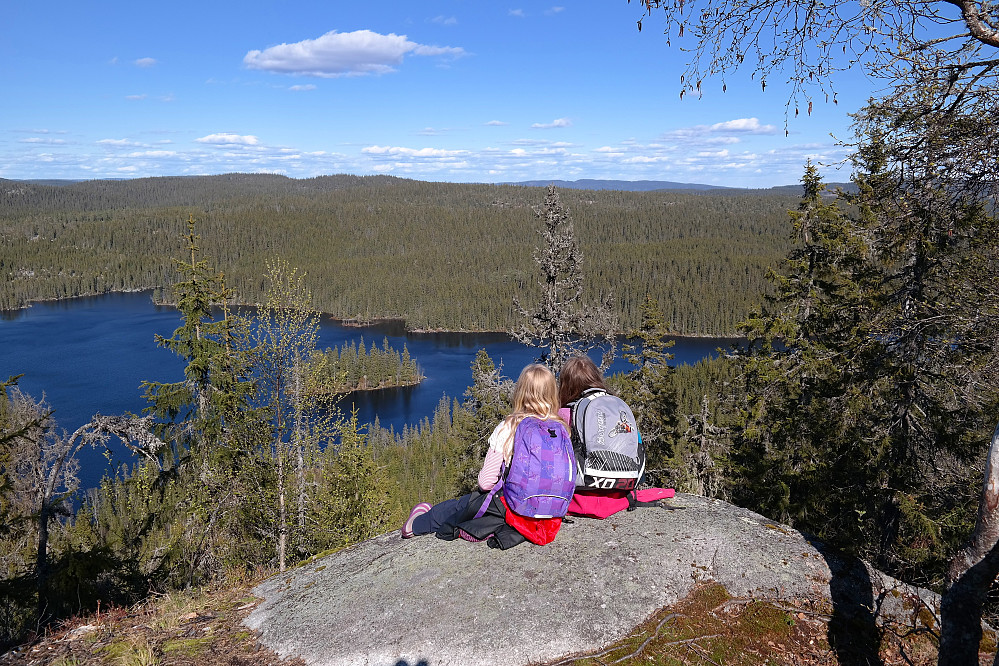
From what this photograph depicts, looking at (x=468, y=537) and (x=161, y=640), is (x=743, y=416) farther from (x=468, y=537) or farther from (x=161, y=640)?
(x=161, y=640)

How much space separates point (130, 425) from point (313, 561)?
14.5ft

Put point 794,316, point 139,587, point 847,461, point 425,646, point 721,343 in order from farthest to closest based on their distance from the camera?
point 721,343 < point 794,316 < point 139,587 < point 847,461 < point 425,646

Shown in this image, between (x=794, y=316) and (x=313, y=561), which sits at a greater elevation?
(x=794, y=316)

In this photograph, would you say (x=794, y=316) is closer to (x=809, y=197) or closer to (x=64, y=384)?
(x=809, y=197)

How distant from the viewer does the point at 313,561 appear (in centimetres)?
570

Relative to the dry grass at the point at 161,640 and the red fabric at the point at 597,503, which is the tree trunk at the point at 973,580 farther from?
the dry grass at the point at 161,640

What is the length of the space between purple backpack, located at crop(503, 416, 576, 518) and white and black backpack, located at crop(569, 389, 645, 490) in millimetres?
227

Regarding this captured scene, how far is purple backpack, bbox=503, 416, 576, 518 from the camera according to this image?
472 cm

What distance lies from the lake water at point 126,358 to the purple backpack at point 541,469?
40.4m

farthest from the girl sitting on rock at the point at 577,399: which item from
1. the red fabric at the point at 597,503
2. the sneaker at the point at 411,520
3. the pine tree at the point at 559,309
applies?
the pine tree at the point at 559,309

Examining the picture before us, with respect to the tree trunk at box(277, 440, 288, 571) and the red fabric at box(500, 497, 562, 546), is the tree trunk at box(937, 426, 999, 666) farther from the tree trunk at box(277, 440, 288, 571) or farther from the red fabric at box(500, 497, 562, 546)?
the tree trunk at box(277, 440, 288, 571)

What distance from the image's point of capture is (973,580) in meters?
3.19

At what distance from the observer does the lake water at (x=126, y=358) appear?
61.9m

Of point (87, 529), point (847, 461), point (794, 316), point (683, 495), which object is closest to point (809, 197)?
point (794, 316)
